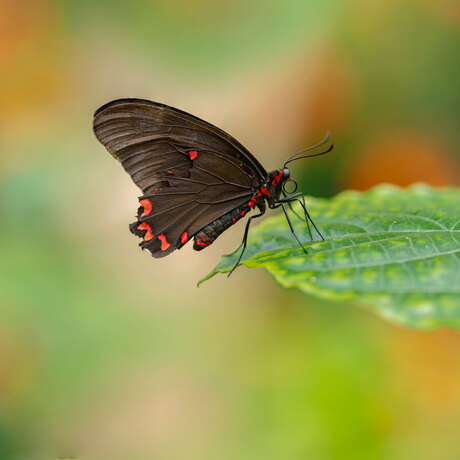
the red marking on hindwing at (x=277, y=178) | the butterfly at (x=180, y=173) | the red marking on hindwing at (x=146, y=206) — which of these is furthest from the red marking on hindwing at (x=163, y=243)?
the red marking on hindwing at (x=277, y=178)

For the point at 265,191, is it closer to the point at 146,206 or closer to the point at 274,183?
the point at 274,183

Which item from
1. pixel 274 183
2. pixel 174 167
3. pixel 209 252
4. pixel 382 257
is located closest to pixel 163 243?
pixel 174 167

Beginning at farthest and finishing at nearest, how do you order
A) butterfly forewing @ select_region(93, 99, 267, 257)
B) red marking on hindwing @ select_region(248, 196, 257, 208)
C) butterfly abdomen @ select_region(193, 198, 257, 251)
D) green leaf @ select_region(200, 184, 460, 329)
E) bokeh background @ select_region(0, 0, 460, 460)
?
bokeh background @ select_region(0, 0, 460, 460) → red marking on hindwing @ select_region(248, 196, 257, 208) → butterfly abdomen @ select_region(193, 198, 257, 251) → butterfly forewing @ select_region(93, 99, 267, 257) → green leaf @ select_region(200, 184, 460, 329)

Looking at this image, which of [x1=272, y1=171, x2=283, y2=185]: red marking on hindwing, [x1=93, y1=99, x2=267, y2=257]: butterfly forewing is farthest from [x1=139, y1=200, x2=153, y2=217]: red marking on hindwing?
[x1=272, y1=171, x2=283, y2=185]: red marking on hindwing

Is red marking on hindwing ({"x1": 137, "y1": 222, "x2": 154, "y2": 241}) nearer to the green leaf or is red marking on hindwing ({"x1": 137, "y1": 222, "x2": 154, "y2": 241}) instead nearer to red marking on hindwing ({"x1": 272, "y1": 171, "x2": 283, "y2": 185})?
the green leaf

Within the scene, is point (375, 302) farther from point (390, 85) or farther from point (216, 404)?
point (390, 85)

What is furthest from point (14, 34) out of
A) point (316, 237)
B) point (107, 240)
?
point (316, 237)
